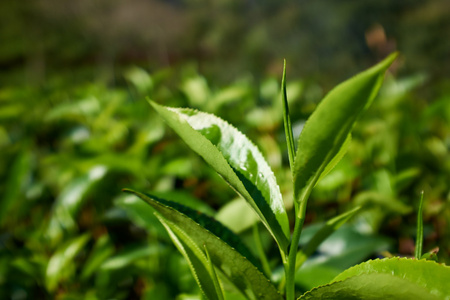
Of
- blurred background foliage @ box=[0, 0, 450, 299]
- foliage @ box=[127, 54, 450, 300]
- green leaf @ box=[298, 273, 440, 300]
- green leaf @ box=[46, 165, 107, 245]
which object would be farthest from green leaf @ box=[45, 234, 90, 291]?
green leaf @ box=[298, 273, 440, 300]

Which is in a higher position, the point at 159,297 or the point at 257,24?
the point at 159,297

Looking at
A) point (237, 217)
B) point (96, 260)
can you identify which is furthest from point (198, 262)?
point (96, 260)

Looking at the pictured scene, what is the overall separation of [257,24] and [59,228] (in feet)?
17.6

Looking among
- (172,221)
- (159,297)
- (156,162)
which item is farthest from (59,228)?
(172,221)

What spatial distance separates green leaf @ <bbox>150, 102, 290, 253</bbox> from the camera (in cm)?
40

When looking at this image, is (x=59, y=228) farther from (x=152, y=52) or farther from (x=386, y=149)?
(x=152, y=52)

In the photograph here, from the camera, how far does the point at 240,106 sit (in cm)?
166

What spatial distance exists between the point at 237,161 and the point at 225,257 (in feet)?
0.34

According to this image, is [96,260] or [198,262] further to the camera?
[96,260]

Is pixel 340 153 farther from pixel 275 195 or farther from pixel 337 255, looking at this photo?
pixel 337 255

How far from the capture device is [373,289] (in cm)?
Result: 35

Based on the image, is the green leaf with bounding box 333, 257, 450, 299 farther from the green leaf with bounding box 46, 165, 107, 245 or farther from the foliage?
the green leaf with bounding box 46, 165, 107, 245

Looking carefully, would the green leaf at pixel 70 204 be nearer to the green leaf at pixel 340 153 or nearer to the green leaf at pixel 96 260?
the green leaf at pixel 96 260

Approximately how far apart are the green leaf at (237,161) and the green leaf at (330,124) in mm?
44
